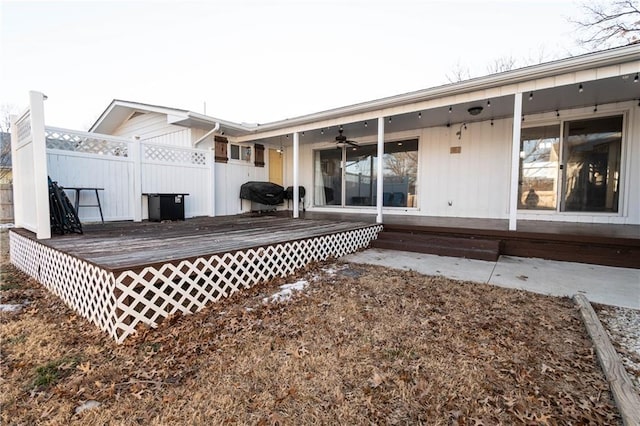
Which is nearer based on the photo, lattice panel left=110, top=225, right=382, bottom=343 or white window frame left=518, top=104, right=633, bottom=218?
lattice panel left=110, top=225, right=382, bottom=343

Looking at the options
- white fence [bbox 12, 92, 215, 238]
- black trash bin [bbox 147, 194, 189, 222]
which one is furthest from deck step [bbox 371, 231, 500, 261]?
white fence [bbox 12, 92, 215, 238]

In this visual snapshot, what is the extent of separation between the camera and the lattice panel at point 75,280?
2.26 m

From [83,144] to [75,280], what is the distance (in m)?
3.96

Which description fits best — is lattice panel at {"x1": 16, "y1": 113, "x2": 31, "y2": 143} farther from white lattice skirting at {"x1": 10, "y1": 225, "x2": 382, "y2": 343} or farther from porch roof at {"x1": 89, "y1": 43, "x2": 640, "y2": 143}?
porch roof at {"x1": 89, "y1": 43, "x2": 640, "y2": 143}

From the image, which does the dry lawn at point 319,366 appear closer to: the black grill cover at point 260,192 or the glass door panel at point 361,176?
the black grill cover at point 260,192

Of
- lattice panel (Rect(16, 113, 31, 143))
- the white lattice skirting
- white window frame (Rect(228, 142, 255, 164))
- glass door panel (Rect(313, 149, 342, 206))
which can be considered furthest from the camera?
glass door panel (Rect(313, 149, 342, 206))

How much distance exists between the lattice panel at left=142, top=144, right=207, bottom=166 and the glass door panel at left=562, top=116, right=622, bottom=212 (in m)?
8.08

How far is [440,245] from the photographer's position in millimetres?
5047

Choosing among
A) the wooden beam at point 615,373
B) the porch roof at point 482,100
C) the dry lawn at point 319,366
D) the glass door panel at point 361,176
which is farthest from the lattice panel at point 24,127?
the glass door panel at point 361,176

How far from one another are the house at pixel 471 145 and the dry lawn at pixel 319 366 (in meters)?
3.23

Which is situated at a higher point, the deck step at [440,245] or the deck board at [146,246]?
the deck board at [146,246]

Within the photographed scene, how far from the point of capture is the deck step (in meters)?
4.62

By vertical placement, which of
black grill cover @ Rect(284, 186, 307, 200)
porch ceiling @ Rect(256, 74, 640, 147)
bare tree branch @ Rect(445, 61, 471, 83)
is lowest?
black grill cover @ Rect(284, 186, 307, 200)

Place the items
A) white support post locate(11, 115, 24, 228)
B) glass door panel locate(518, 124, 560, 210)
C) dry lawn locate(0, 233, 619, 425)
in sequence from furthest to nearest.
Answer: glass door panel locate(518, 124, 560, 210), white support post locate(11, 115, 24, 228), dry lawn locate(0, 233, 619, 425)
